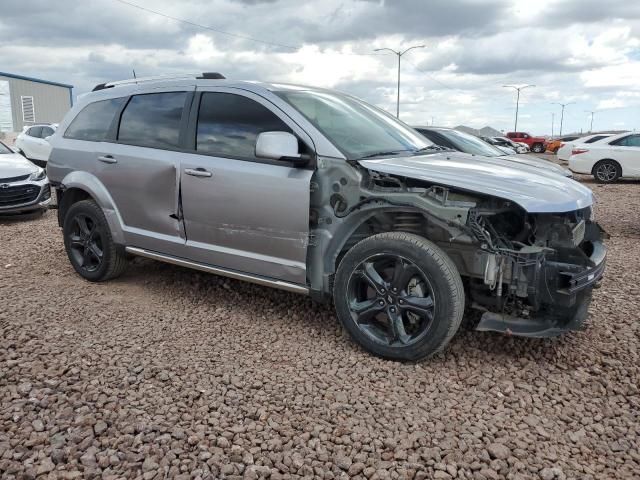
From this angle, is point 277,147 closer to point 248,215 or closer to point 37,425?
point 248,215

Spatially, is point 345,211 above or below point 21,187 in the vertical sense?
above

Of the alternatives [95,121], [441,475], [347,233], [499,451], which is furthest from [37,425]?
[95,121]

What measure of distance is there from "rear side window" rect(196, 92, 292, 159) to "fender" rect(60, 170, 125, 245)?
114cm

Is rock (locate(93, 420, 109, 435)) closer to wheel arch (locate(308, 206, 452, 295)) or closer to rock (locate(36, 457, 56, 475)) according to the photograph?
rock (locate(36, 457, 56, 475))

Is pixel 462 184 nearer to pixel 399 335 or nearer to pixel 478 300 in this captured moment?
pixel 478 300

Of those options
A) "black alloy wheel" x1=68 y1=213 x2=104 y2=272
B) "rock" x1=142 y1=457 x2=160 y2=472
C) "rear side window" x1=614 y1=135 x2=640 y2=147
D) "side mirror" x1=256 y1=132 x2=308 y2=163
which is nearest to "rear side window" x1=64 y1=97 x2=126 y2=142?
"black alloy wheel" x1=68 y1=213 x2=104 y2=272

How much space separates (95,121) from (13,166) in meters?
4.93

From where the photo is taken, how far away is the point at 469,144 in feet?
30.0

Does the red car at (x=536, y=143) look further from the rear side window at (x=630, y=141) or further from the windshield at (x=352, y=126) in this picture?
the windshield at (x=352, y=126)

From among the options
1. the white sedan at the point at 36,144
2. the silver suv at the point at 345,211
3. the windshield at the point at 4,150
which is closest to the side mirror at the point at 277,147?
the silver suv at the point at 345,211

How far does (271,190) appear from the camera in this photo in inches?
150

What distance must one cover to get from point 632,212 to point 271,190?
8.38 meters

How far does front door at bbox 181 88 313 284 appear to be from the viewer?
12.4 ft

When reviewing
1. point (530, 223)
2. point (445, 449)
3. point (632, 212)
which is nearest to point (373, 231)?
point (530, 223)
